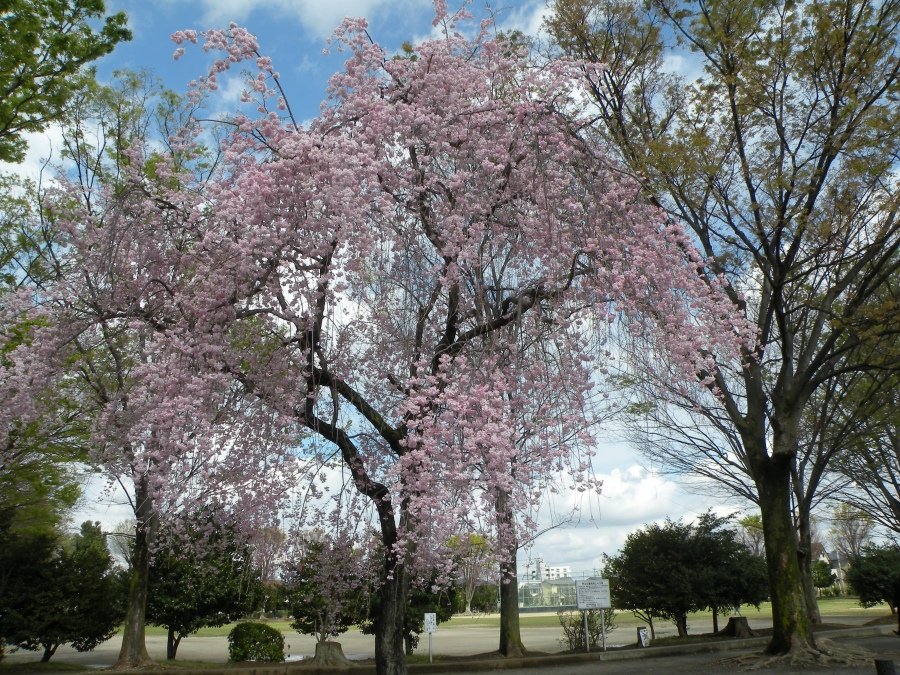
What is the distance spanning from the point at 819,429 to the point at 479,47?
36.1 ft

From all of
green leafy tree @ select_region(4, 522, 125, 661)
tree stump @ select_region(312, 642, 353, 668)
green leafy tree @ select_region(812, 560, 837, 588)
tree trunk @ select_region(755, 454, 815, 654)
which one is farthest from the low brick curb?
green leafy tree @ select_region(812, 560, 837, 588)

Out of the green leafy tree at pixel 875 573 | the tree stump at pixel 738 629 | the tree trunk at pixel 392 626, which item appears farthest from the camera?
the green leafy tree at pixel 875 573

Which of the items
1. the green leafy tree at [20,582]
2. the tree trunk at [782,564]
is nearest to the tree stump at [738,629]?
the tree trunk at [782,564]

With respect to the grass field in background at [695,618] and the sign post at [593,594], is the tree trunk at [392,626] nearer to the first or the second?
the sign post at [593,594]

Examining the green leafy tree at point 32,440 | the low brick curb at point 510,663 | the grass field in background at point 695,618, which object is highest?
the green leafy tree at point 32,440

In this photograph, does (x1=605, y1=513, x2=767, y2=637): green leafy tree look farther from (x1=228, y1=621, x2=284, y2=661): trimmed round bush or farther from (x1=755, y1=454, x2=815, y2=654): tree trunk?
(x1=228, y1=621, x2=284, y2=661): trimmed round bush

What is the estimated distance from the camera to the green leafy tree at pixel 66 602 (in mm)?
15211

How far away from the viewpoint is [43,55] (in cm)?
1025

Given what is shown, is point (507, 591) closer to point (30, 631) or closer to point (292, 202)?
point (30, 631)

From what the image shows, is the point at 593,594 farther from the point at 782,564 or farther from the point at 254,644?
the point at 254,644

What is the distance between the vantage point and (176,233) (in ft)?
24.1

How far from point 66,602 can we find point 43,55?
474 inches

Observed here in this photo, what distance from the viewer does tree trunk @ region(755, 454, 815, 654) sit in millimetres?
11078

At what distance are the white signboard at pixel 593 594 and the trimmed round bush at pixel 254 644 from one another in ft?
23.4
